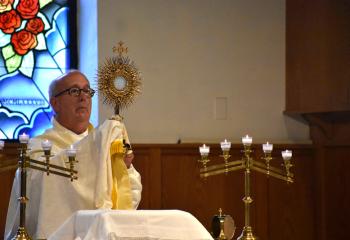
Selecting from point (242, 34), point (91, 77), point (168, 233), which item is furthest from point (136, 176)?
point (242, 34)

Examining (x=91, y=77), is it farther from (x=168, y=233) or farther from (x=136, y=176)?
(x=168, y=233)

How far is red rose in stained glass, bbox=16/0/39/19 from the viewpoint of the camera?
5.97 meters

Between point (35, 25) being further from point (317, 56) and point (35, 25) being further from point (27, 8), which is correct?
point (317, 56)

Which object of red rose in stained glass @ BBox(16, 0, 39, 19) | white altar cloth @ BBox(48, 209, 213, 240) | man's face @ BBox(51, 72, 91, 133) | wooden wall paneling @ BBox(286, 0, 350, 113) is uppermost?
red rose in stained glass @ BBox(16, 0, 39, 19)

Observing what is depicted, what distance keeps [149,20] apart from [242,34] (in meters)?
0.77

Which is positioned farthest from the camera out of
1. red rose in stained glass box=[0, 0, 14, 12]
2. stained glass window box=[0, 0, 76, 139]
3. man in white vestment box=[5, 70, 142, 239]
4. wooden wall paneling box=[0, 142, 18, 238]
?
red rose in stained glass box=[0, 0, 14, 12]

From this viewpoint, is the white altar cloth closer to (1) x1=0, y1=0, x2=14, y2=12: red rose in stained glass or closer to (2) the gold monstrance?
(2) the gold monstrance

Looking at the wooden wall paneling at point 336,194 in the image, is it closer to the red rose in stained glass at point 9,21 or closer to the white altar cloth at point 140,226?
the red rose in stained glass at point 9,21

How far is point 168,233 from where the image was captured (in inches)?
110

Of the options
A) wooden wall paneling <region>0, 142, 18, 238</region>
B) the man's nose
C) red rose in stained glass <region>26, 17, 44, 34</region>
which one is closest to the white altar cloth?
the man's nose

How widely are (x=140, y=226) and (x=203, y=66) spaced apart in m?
3.29

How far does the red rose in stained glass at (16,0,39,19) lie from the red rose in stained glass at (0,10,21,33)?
0.05m

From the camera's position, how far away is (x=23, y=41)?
19.5 ft

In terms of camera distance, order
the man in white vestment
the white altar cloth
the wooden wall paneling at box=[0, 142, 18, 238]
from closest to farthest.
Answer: the white altar cloth < the man in white vestment < the wooden wall paneling at box=[0, 142, 18, 238]
